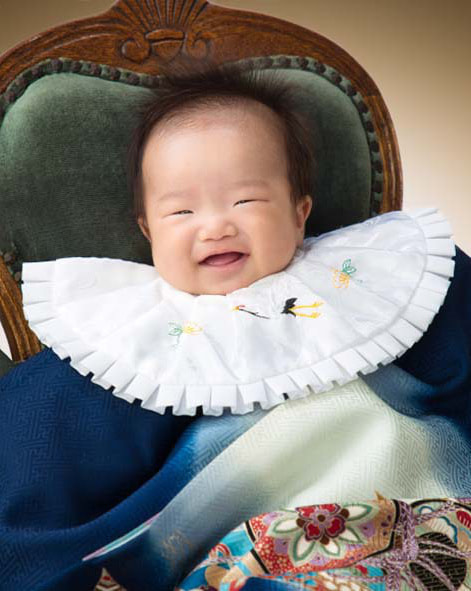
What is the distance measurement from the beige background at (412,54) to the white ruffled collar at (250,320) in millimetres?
872

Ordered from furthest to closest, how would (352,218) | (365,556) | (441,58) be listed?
(441,58)
(352,218)
(365,556)

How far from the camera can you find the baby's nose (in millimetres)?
873

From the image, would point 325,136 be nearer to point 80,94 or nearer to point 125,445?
point 80,94

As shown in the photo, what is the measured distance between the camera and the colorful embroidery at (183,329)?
2.73ft

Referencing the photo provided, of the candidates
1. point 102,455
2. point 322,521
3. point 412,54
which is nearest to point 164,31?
point 102,455

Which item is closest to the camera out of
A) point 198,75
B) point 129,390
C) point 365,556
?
point 365,556

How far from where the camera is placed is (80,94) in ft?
3.33

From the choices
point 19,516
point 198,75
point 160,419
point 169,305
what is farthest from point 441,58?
point 19,516

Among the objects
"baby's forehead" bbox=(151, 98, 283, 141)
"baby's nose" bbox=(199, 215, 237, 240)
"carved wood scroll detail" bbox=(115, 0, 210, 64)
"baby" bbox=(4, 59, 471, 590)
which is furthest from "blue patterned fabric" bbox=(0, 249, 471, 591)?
"carved wood scroll detail" bbox=(115, 0, 210, 64)

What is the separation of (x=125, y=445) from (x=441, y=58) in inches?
54.2

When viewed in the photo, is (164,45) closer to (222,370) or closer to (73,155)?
(73,155)

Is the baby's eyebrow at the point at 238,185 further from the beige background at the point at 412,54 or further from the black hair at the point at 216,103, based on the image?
the beige background at the point at 412,54

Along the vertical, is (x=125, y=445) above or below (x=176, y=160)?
below

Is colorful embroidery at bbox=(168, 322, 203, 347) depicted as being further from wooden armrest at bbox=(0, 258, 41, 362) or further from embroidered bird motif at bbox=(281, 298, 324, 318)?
wooden armrest at bbox=(0, 258, 41, 362)
